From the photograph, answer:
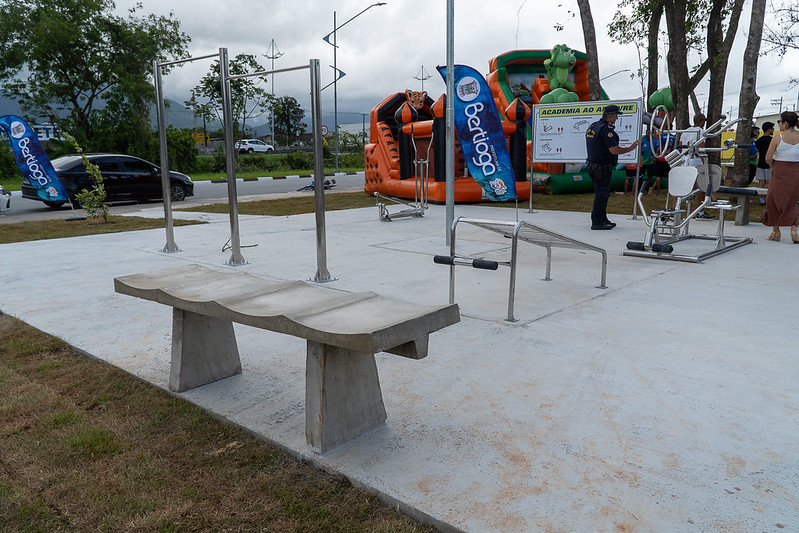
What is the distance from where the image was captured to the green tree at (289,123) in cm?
4809

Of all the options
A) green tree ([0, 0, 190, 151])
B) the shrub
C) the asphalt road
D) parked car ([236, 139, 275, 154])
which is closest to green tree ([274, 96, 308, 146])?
parked car ([236, 139, 275, 154])

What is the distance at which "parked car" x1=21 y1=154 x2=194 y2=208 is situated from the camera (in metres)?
14.1

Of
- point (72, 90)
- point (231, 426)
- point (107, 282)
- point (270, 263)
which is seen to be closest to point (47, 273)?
point (107, 282)

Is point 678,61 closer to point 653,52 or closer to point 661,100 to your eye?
point 661,100

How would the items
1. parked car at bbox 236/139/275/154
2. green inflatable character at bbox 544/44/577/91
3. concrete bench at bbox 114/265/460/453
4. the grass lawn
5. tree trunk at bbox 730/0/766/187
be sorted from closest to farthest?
1. the grass lawn
2. concrete bench at bbox 114/265/460/453
3. tree trunk at bbox 730/0/766/187
4. green inflatable character at bbox 544/44/577/91
5. parked car at bbox 236/139/275/154

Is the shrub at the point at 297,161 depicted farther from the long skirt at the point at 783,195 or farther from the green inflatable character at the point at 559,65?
the long skirt at the point at 783,195

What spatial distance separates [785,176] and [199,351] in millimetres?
7374

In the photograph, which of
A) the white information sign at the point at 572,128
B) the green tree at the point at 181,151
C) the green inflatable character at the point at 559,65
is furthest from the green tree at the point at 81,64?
the white information sign at the point at 572,128

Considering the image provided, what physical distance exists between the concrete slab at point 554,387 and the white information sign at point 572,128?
13.9 feet

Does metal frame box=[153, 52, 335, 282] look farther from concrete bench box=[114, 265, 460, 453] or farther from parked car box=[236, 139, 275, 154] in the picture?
parked car box=[236, 139, 275, 154]

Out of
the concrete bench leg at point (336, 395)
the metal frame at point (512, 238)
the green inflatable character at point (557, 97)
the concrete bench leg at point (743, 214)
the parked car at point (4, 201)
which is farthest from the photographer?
the green inflatable character at point (557, 97)

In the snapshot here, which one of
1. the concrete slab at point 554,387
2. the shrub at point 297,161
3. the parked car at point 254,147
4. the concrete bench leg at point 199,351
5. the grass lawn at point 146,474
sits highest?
the parked car at point 254,147

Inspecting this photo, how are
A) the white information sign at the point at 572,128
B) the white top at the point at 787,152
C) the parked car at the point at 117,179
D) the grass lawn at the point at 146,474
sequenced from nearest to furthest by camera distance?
the grass lawn at the point at 146,474 → the white top at the point at 787,152 → the white information sign at the point at 572,128 → the parked car at the point at 117,179

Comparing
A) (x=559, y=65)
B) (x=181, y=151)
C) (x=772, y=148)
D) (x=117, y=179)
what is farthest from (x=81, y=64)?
Result: (x=772, y=148)
